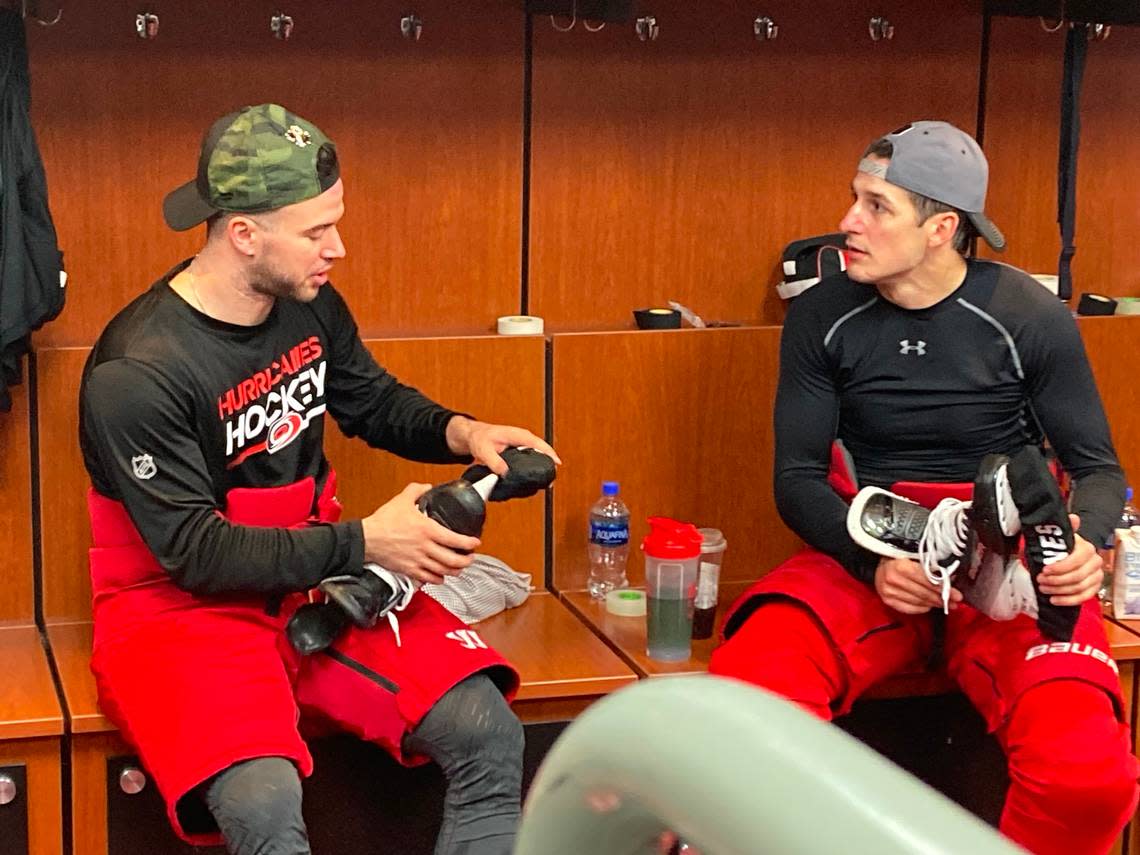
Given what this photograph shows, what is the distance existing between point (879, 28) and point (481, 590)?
4.70 ft

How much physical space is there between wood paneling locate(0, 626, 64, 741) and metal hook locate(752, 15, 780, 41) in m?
1.84

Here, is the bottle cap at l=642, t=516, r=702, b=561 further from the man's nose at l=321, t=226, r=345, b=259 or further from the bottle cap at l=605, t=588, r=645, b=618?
the man's nose at l=321, t=226, r=345, b=259

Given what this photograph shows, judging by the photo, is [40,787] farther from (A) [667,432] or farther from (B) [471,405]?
(A) [667,432]

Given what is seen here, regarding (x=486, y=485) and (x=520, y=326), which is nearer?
(x=486, y=485)

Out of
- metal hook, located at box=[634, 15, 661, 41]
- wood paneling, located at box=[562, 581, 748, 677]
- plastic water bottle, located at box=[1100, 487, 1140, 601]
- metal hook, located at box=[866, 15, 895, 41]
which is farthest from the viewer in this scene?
metal hook, located at box=[866, 15, 895, 41]

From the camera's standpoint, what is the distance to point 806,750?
1.06 ft

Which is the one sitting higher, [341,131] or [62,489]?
[341,131]

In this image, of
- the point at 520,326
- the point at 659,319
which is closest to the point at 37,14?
the point at 520,326

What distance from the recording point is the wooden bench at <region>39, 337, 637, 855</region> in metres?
2.47

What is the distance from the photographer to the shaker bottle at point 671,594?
110 inches

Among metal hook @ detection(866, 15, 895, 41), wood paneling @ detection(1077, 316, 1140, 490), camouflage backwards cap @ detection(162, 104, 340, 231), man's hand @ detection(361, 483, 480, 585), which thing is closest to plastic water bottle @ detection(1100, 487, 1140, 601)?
wood paneling @ detection(1077, 316, 1140, 490)

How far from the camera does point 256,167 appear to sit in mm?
2338

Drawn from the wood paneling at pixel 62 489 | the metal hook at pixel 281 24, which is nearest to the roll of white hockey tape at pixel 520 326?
the metal hook at pixel 281 24

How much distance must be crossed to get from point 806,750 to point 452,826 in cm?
207
